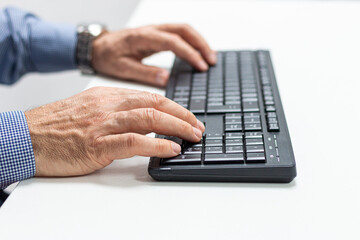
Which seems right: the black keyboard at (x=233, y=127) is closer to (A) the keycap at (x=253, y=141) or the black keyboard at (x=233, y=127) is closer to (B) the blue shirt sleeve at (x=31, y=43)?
(A) the keycap at (x=253, y=141)

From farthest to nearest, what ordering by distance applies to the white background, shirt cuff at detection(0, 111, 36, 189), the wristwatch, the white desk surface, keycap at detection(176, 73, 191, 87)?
1. the white background
2. the wristwatch
3. keycap at detection(176, 73, 191, 87)
4. shirt cuff at detection(0, 111, 36, 189)
5. the white desk surface

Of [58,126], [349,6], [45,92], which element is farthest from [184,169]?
[45,92]

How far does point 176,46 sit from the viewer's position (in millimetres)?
876

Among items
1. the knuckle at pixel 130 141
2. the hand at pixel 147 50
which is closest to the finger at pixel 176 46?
the hand at pixel 147 50

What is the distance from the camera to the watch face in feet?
3.29

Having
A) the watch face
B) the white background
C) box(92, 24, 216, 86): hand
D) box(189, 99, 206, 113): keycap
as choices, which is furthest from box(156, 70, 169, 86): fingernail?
the white background

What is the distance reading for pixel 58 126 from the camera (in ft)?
2.06

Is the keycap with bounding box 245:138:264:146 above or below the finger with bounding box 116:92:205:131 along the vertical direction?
below

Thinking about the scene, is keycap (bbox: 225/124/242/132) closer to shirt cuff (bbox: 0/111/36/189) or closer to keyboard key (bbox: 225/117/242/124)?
keyboard key (bbox: 225/117/242/124)

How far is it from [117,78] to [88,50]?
0.13 m

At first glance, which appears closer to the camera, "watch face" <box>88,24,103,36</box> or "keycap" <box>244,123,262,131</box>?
"keycap" <box>244,123,262,131</box>

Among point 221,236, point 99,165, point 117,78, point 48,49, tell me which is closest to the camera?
point 221,236

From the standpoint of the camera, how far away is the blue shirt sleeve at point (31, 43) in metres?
1.02

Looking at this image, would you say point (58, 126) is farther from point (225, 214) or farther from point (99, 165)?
point (225, 214)
